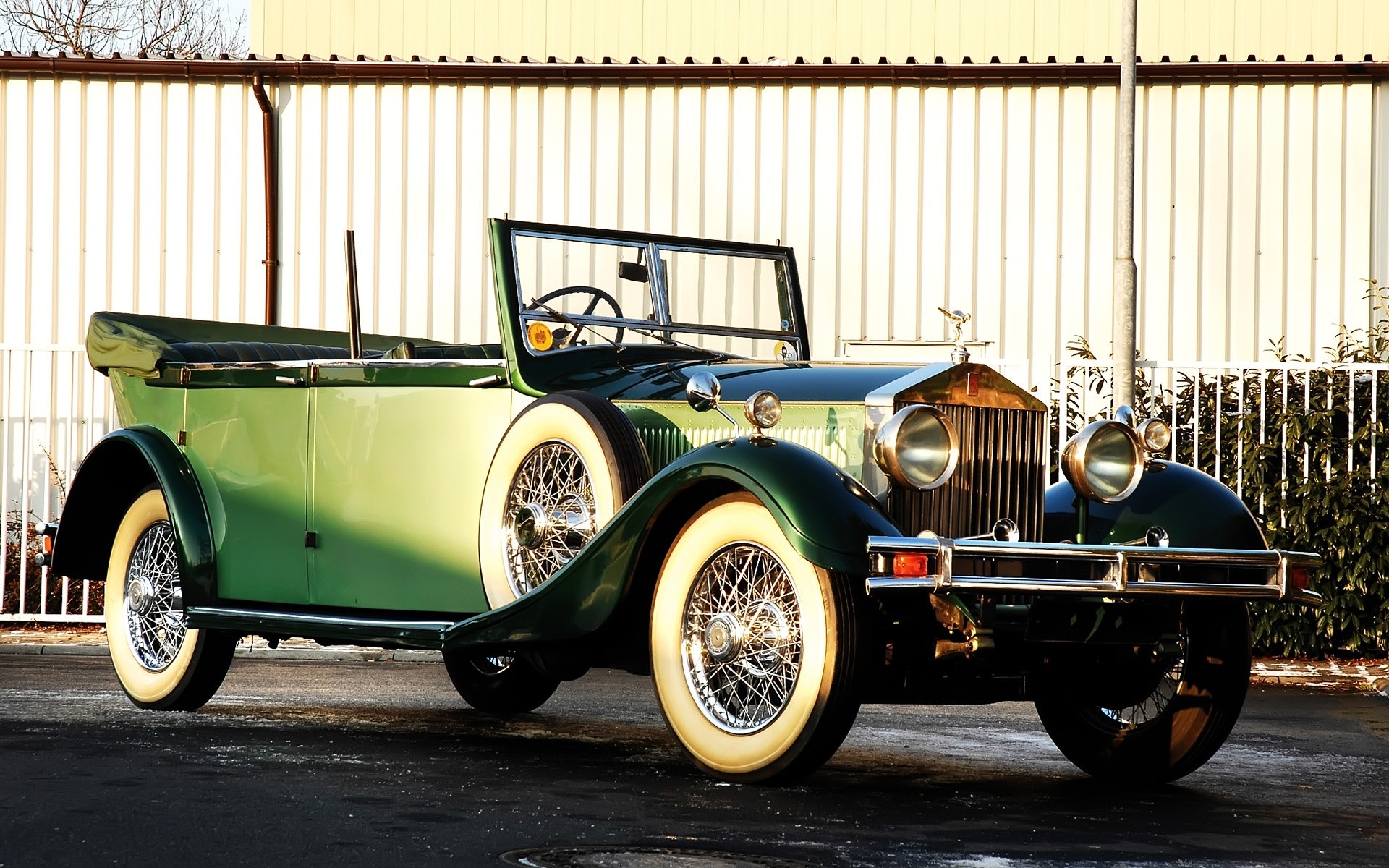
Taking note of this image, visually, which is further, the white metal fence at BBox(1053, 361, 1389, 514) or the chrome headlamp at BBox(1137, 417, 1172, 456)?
the white metal fence at BBox(1053, 361, 1389, 514)

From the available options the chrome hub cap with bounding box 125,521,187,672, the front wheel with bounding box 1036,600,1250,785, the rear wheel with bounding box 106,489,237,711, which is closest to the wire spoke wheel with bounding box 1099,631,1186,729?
the front wheel with bounding box 1036,600,1250,785

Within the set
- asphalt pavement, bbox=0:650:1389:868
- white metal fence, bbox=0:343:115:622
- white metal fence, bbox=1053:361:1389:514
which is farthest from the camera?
white metal fence, bbox=0:343:115:622

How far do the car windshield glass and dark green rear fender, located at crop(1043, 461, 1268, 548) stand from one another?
1701 millimetres

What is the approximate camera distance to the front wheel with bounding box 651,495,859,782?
4781 mm

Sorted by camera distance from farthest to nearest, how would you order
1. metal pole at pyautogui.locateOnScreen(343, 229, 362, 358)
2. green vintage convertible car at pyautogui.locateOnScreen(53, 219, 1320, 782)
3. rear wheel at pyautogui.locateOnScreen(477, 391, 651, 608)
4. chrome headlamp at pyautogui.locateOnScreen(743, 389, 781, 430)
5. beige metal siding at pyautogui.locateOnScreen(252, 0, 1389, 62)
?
beige metal siding at pyautogui.locateOnScreen(252, 0, 1389, 62) < metal pole at pyautogui.locateOnScreen(343, 229, 362, 358) < rear wheel at pyautogui.locateOnScreen(477, 391, 651, 608) < chrome headlamp at pyautogui.locateOnScreen(743, 389, 781, 430) < green vintage convertible car at pyautogui.locateOnScreen(53, 219, 1320, 782)

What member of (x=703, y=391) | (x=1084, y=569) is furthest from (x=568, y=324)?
(x=1084, y=569)

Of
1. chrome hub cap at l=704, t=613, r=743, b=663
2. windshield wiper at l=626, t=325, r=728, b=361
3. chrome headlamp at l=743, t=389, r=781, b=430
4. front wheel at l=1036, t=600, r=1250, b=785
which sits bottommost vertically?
front wheel at l=1036, t=600, r=1250, b=785

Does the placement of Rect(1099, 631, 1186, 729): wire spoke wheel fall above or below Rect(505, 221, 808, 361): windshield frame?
below

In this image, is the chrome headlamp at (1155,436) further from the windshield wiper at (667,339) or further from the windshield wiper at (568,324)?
the windshield wiper at (568,324)

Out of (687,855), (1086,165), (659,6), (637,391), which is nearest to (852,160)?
(1086,165)

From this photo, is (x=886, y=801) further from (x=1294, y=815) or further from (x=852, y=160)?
(x=852, y=160)

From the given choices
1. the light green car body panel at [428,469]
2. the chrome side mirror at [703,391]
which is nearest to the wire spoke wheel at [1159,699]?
the light green car body panel at [428,469]

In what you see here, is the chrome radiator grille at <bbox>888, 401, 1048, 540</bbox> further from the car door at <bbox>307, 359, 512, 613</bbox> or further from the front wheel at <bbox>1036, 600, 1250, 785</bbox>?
the car door at <bbox>307, 359, 512, 613</bbox>

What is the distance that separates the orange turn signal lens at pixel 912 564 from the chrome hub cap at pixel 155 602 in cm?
353
